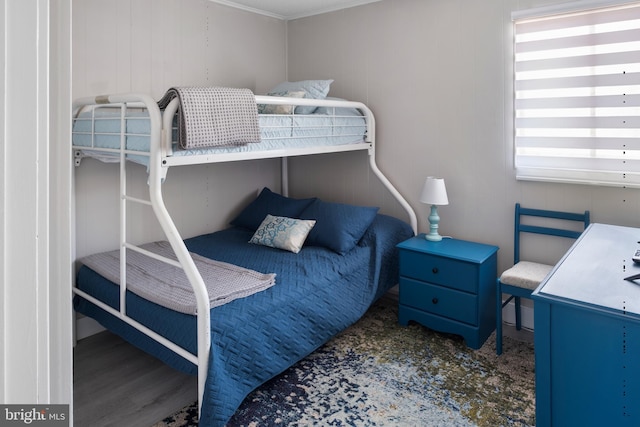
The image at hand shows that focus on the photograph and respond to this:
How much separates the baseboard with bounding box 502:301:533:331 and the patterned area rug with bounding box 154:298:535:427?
Answer: 0.18 m

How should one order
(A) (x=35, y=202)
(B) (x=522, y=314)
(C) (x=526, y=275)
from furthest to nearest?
(B) (x=522, y=314)
(C) (x=526, y=275)
(A) (x=35, y=202)

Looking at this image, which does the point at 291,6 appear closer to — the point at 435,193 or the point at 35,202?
the point at 435,193

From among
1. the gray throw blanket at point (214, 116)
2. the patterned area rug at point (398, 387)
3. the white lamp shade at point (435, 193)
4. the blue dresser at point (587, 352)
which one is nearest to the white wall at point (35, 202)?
the blue dresser at point (587, 352)

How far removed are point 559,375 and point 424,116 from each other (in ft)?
7.28

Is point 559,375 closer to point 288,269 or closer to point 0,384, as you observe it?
point 0,384

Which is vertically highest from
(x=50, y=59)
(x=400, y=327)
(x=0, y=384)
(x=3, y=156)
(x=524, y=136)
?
(x=524, y=136)

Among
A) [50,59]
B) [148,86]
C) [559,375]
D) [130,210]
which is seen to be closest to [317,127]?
[148,86]

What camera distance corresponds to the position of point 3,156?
467mm

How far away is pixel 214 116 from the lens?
205 centimetres

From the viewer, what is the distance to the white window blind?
2.42 metres

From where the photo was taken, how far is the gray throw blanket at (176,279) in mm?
2092

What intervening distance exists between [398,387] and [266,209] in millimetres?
1693

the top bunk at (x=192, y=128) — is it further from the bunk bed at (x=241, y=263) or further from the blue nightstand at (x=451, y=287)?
the blue nightstand at (x=451, y=287)

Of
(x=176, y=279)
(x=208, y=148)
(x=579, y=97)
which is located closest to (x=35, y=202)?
(x=208, y=148)
